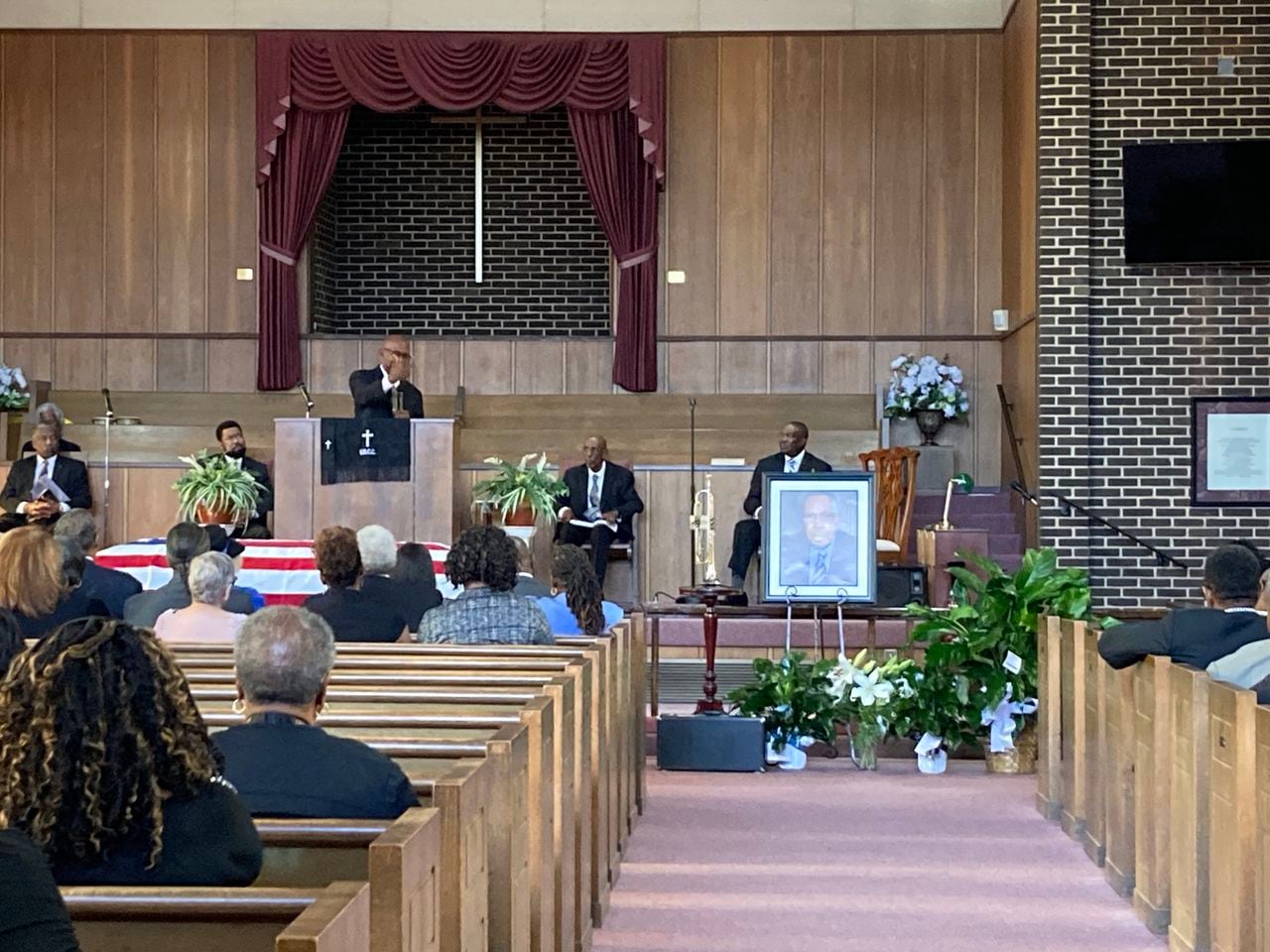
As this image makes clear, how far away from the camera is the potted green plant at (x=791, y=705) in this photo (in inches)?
294

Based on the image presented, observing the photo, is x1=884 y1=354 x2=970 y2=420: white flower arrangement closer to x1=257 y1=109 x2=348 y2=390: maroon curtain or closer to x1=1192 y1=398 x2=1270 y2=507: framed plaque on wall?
x1=1192 y1=398 x2=1270 y2=507: framed plaque on wall

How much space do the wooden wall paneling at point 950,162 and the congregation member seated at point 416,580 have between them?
23.5 feet

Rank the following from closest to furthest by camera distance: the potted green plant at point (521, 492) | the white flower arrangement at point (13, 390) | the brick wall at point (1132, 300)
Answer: the potted green plant at point (521, 492), the brick wall at point (1132, 300), the white flower arrangement at point (13, 390)

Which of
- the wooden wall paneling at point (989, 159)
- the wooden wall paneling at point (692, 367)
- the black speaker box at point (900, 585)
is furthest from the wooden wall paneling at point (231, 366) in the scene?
the black speaker box at point (900, 585)

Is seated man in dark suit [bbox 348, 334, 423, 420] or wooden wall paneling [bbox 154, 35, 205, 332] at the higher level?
wooden wall paneling [bbox 154, 35, 205, 332]


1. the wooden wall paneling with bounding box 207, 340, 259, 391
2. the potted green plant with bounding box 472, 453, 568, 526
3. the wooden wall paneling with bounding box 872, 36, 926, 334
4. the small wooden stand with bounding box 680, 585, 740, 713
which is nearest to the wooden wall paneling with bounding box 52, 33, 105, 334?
the wooden wall paneling with bounding box 207, 340, 259, 391

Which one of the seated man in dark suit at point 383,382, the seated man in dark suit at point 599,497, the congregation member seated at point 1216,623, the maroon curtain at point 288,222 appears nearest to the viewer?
the congregation member seated at point 1216,623

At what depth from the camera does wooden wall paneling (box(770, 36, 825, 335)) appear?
13344 millimetres

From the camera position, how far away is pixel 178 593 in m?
6.09

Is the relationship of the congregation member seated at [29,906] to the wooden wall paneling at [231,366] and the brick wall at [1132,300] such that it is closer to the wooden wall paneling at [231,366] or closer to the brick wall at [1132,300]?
the brick wall at [1132,300]

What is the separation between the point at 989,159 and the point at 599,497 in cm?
435

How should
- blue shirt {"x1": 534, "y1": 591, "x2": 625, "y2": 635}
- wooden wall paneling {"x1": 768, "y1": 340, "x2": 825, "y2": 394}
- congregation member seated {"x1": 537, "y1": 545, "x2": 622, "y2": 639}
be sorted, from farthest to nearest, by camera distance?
wooden wall paneling {"x1": 768, "y1": 340, "x2": 825, "y2": 394} < blue shirt {"x1": 534, "y1": 591, "x2": 625, "y2": 635} < congregation member seated {"x1": 537, "y1": 545, "x2": 622, "y2": 639}

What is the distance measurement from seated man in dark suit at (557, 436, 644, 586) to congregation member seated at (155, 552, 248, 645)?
17.8 ft

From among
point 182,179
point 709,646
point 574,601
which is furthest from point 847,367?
point 574,601
